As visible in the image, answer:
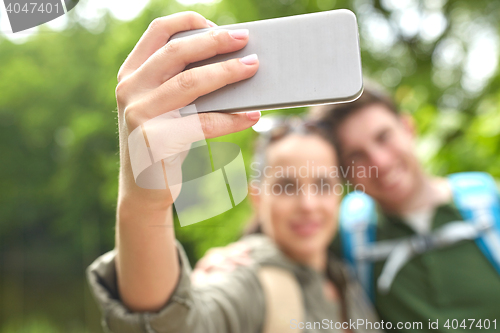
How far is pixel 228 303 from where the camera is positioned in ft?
1.42

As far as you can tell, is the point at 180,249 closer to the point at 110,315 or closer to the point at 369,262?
the point at 110,315

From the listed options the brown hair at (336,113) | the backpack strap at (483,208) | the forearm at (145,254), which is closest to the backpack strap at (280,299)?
the forearm at (145,254)

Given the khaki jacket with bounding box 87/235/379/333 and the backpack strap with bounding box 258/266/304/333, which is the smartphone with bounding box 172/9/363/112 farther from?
the backpack strap with bounding box 258/266/304/333

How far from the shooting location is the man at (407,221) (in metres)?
0.66

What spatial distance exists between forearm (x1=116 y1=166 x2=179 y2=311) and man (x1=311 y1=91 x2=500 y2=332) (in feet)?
1.47

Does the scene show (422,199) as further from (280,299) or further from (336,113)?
(280,299)

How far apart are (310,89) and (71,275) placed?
232cm

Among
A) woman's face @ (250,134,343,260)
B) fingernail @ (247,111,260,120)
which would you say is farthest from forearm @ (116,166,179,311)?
woman's face @ (250,134,343,260)

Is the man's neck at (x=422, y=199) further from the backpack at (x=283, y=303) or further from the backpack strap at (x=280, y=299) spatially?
the backpack strap at (x=280, y=299)

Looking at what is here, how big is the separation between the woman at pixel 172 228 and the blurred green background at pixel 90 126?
0.20m

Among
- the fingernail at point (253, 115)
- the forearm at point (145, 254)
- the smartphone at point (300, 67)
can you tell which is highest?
the smartphone at point (300, 67)

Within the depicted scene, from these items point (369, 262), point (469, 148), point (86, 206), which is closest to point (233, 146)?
point (369, 262)

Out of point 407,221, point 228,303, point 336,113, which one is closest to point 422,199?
point 407,221

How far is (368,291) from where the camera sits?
2.40 feet
